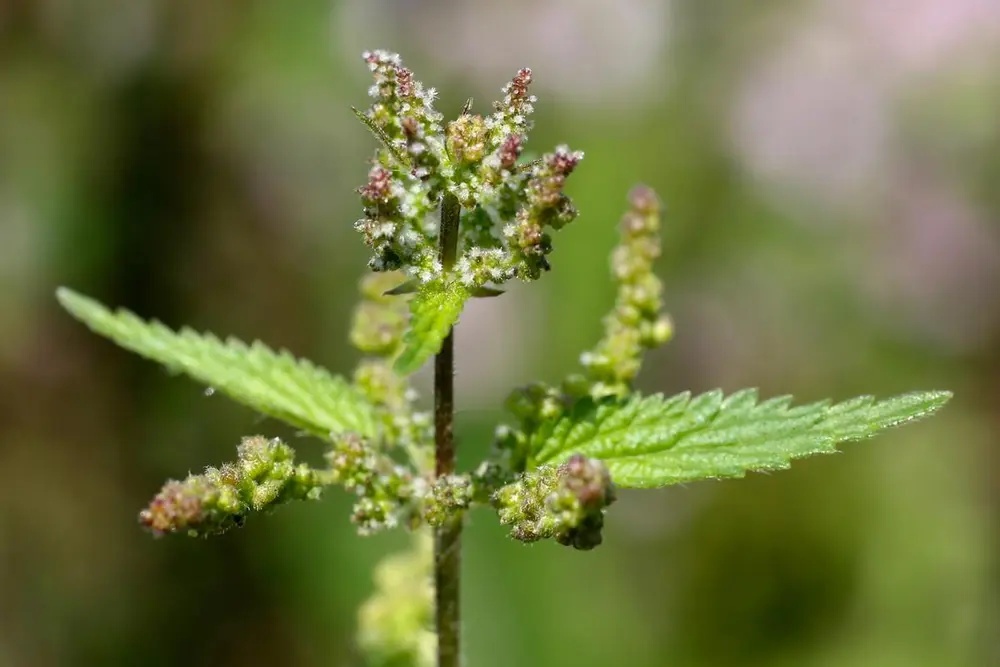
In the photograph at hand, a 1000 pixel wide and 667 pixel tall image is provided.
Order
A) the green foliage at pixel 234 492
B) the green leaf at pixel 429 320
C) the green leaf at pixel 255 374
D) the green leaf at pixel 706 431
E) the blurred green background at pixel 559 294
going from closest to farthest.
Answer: the green foliage at pixel 234 492 < the green leaf at pixel 429 320 < the green leaf at pixel 706 431 < the green leaf at pixel 255 374 < the blurred green background at pixel 559 294

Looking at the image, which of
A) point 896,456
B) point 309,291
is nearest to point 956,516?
point 896,456

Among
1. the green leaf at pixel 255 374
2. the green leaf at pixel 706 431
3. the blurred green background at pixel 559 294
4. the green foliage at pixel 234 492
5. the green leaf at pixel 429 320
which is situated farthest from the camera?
the blurred green background at pixel 559 294

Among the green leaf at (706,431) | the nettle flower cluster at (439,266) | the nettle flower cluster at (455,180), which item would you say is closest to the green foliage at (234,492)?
the nettle flower cluster at (439,266)

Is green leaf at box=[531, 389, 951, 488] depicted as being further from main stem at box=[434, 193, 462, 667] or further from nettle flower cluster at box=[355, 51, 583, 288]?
nettle flower cluster at box=[355, 51, 583, 288]

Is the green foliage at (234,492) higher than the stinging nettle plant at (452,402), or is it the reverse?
the stinging nettle plant at (452,402)

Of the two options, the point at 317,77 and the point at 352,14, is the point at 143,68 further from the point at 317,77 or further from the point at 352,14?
the point at 352,14

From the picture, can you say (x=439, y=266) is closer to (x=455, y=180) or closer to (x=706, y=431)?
(x=455, y=180)

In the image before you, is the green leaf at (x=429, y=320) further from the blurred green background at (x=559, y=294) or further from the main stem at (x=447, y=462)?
the blurred green background at (x=559, y=294)

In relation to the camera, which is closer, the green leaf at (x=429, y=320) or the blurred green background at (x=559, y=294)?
the green leaf at (x=429, y=320)
